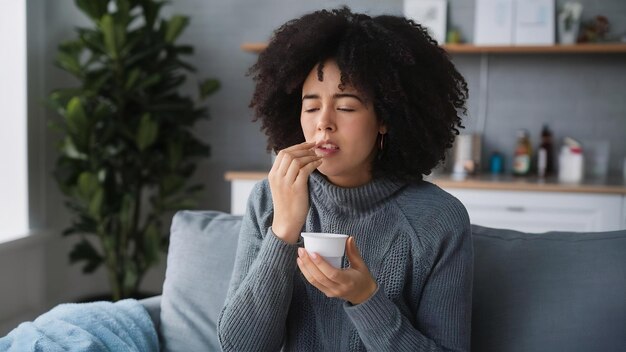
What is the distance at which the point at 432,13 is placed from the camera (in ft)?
11.8

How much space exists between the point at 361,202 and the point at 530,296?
42 centimetres

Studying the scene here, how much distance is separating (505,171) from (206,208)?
1.74 m

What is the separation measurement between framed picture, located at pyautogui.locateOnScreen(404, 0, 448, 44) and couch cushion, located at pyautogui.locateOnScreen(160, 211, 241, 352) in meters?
2.25

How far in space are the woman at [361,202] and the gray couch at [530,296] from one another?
0.19m

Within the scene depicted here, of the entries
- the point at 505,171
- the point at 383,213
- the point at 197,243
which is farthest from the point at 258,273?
the point at 505,171

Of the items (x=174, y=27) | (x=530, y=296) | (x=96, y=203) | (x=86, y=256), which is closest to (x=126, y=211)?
(x=96, y=203)

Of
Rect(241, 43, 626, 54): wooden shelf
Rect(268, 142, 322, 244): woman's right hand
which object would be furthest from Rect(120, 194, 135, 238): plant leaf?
Rect(268, 142, 322, 244): woman's right hand

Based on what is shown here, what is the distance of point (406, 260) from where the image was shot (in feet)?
4.21

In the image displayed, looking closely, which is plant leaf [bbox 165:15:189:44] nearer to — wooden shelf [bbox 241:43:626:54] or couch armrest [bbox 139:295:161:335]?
wooden shelf [bbox 241:43:626:54]

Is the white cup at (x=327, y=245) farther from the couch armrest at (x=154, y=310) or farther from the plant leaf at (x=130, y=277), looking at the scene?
the plant leaf at (x=130, y=277)

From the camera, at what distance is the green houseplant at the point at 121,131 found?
10.1 ft

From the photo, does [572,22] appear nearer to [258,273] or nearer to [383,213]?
[383,213]

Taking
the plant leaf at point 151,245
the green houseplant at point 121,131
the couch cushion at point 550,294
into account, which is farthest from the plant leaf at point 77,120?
the couch cushion at point 550,294

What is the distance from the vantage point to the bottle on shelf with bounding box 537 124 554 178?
349 centimetres
